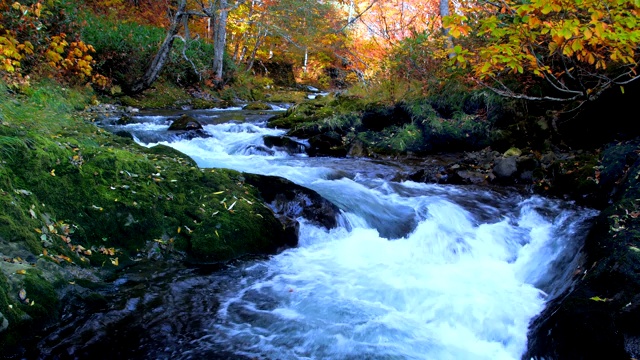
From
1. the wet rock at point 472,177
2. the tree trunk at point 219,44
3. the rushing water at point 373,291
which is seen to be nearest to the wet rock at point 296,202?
the rushing water at point 373,291

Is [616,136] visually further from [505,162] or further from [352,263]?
[352,263]

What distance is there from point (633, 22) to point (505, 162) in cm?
505

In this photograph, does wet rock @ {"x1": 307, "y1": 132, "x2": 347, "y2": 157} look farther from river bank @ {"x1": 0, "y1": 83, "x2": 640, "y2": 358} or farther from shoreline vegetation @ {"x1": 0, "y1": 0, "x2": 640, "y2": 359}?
river bank @ {"x1": 0, "y1": 83, "x2": 640, "y2": 358}

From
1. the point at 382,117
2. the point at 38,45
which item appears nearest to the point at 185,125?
the point at 38,45

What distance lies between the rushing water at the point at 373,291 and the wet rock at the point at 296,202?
191 mm

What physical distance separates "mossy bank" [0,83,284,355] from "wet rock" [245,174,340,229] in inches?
9.9

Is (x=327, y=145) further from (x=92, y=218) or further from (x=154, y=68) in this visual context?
(x=154, y=68)

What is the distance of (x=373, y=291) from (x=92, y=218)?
2987mm

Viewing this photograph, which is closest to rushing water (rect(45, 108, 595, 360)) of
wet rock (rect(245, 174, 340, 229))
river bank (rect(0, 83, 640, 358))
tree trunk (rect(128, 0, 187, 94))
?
wet rock (rect(245, 174, 340, 229))

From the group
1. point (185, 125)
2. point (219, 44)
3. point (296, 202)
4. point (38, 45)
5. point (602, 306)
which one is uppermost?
point (219, 44)

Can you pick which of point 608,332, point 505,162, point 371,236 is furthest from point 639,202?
point 505,162

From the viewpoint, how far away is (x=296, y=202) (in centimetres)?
588

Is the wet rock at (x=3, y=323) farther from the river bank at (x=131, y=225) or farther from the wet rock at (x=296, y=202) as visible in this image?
the wet rock at (x=296, y=202)

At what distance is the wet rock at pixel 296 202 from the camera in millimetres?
5770
